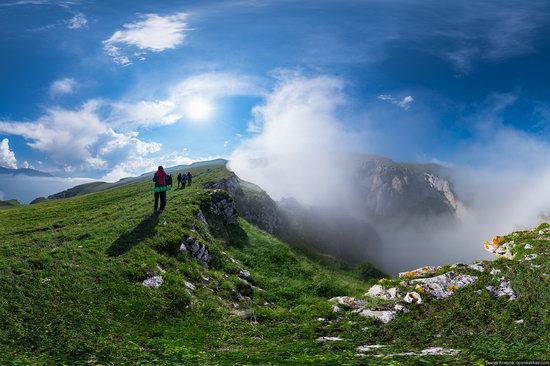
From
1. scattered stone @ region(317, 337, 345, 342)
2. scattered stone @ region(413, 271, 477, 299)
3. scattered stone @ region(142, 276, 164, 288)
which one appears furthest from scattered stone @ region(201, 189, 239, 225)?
scattered stone @ region(317, 337, 345, 342)

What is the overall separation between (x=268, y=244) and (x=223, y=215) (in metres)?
8.57

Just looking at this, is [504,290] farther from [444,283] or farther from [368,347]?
[368,347]

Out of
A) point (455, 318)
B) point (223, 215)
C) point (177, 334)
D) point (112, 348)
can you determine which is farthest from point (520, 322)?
point (223, 215)

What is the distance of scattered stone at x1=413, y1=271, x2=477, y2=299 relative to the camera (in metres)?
24.7

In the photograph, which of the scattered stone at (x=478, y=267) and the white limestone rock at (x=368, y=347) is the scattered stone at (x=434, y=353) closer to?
the white limestone rock at (x=368, y=347)

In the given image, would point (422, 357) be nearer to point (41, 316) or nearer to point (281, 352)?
point (281, 352)

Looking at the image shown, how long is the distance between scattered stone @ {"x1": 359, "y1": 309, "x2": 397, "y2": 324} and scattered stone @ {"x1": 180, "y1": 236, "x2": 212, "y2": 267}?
54.1ft

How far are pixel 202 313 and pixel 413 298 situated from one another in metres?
14.7

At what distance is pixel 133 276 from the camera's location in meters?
24.8

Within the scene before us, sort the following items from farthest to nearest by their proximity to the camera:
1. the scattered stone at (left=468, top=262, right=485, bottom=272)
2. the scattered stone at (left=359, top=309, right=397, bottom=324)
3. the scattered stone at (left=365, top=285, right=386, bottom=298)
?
the scattered stone at (left=468, top=262, right=485, bottom=272) → the scattered stone at (left=365, top=285, right=386, bottom=298) → the scattered stone at (left=359, top=309, right=397, bottom=324)

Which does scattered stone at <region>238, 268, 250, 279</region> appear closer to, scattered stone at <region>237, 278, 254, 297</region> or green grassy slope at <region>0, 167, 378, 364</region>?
green grassy slope at <region>0, 167, 378, 364</region>

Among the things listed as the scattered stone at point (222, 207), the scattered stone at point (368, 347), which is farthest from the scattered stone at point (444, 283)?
the scattered stone at point (222, 207)

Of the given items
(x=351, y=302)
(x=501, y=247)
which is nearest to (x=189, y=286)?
(x=351, y=302)

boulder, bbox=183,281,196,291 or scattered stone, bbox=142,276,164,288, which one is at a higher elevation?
scattered stone, bbox=142,276,164,288
